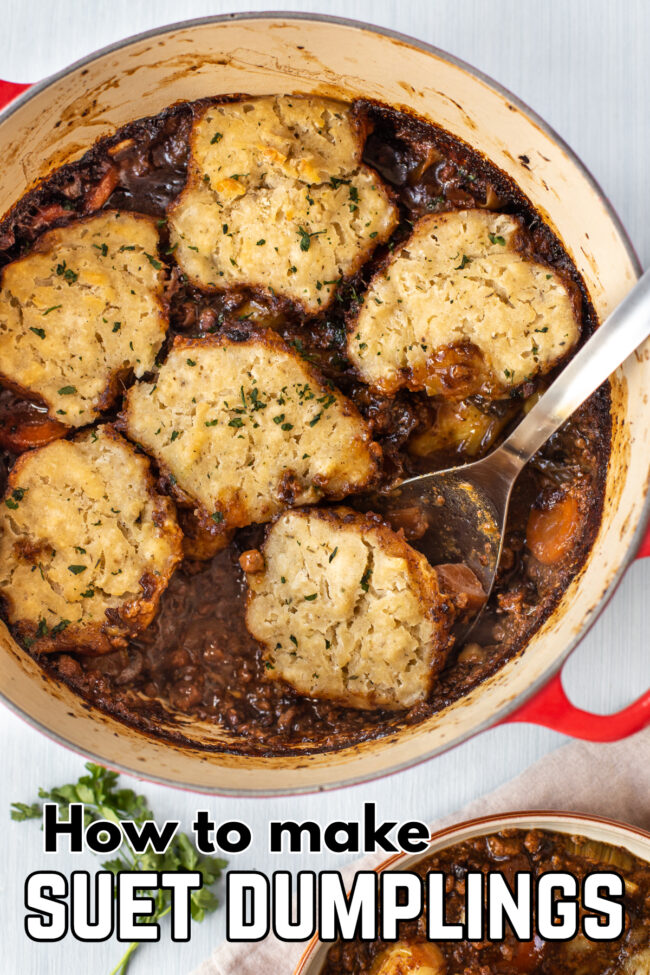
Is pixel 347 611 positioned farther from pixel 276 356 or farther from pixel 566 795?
pixel 566 795

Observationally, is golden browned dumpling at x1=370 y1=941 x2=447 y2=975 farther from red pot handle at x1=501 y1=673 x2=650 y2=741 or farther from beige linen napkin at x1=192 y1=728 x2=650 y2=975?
red pot handle at x1=501 y1=673 x2=650 y2=741

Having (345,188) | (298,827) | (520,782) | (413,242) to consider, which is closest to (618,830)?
(520,782)

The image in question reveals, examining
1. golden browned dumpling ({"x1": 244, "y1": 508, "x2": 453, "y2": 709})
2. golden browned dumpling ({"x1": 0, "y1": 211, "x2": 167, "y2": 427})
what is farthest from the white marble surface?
golden browned dumpling ({"x1": 0, "y1": 211, "x2": 167, "y2": 427})

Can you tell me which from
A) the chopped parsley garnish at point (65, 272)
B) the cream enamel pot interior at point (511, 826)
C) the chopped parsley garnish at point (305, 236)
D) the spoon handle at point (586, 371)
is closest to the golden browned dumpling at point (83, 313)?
the chopped parsley garnish at point (65, 272)

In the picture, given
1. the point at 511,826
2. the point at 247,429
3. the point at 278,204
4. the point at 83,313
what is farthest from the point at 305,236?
the point at 511,826

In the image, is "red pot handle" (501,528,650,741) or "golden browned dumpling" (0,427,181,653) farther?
"golden browned dumpling" (0,427,181,653)

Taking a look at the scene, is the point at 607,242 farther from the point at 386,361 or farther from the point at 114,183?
the point at 114,183
